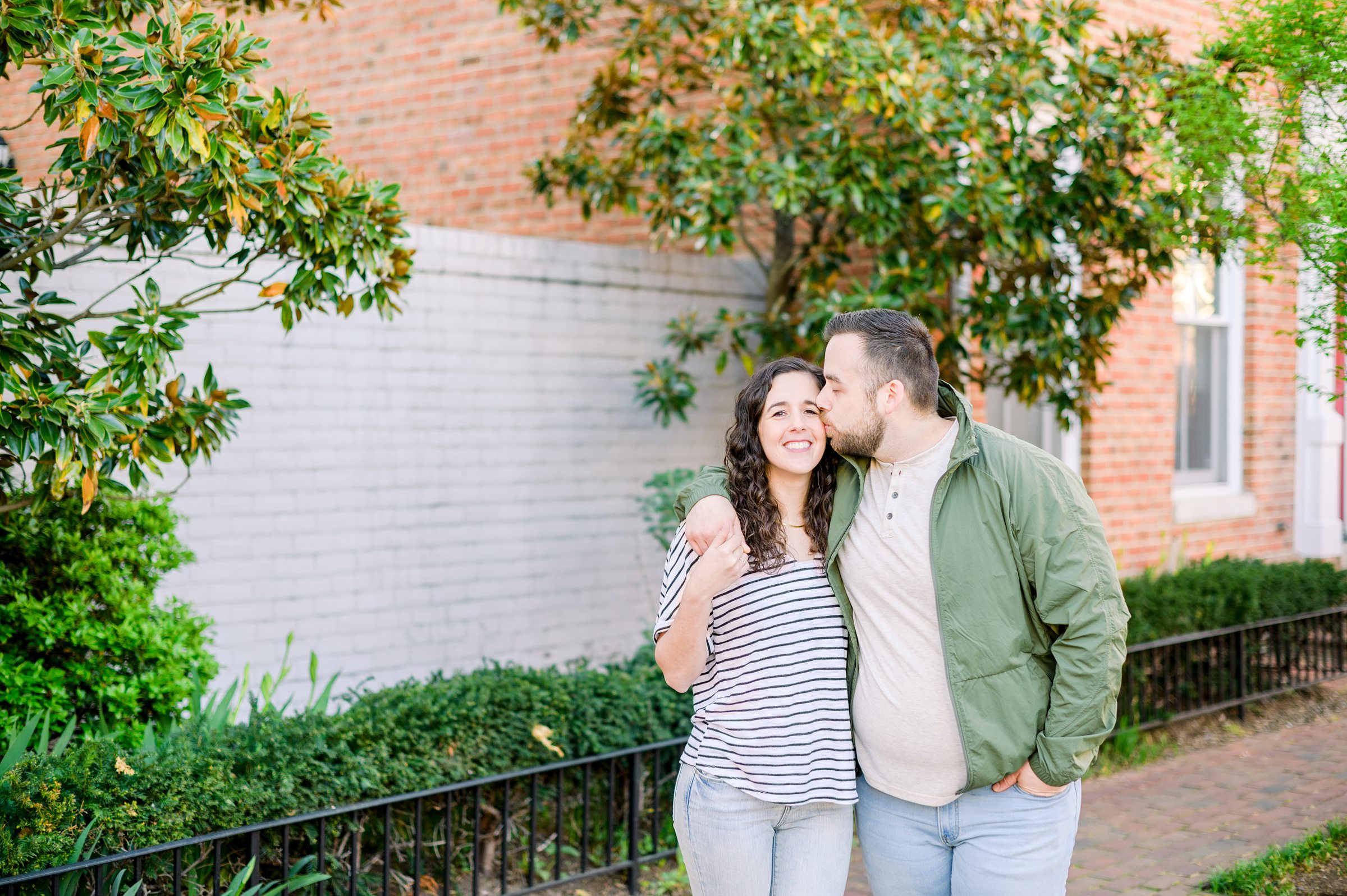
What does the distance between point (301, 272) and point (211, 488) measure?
1956 mm

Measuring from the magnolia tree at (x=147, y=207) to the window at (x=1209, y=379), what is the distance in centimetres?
724

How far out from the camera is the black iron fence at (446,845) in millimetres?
3660

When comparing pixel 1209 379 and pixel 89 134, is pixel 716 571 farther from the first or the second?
pixel 1209 379

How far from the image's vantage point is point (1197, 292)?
9.77 metres

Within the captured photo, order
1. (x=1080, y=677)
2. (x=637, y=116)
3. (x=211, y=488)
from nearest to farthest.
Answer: (x=1080, y=677), (x=211, y=488), (x=637, y=116)

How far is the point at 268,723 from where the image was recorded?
420cm

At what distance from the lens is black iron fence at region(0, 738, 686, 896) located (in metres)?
3.66

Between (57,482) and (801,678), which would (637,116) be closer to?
(57,482)

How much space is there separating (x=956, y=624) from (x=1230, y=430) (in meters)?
8.39

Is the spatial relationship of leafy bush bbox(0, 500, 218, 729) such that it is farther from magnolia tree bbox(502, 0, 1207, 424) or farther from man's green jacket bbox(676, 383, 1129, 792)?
magnolia tree bbox(502, 0, 1207, 424)

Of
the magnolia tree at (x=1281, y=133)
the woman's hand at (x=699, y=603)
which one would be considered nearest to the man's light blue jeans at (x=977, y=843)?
the woman's hand at (x=699, y=603)

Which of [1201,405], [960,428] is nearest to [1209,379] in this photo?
[1201,405]

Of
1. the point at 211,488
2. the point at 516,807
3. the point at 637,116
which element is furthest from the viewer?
the point at 637,116

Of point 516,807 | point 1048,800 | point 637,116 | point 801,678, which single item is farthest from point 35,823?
point 637,116
